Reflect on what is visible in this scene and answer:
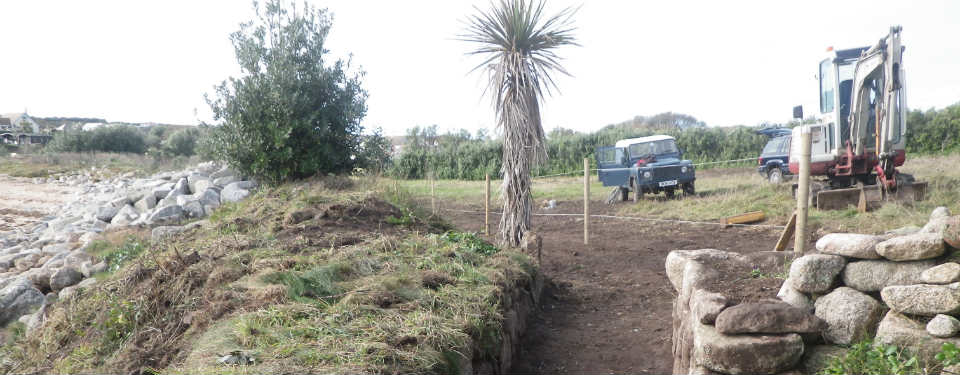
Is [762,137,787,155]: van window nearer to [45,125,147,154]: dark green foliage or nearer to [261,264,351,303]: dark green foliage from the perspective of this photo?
[261,264,351,303]: dark green foliage

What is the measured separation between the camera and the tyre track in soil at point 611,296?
4.84m

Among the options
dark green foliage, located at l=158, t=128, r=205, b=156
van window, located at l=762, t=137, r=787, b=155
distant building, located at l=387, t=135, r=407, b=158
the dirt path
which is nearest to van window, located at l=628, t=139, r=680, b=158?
van window, located at l=762, t=137, r=787, b=155

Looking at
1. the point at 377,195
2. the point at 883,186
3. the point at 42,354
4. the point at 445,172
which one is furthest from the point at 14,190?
the point at 883,186

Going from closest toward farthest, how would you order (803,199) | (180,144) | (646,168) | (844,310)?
(844,310), (803,199), (646,168), (180,144)

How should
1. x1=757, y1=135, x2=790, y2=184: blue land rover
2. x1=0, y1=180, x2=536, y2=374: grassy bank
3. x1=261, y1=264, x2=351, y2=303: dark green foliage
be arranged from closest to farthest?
x1=0, y1=180, x2=536, y2=374: grassy bank
x1=261, y1=264, x2=351, y2=303: dark green foliage
x1=757, y1=135, x2=790, y2=184: blue land rover

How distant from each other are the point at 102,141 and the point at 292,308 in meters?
40.4

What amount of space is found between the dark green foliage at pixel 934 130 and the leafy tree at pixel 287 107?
22.8 meters

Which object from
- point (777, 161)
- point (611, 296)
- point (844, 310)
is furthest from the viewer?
point (777, 161)

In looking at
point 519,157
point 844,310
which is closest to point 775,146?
point 519,157

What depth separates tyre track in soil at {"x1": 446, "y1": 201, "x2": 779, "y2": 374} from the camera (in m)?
4.84

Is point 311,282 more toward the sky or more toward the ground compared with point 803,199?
more toward the ground

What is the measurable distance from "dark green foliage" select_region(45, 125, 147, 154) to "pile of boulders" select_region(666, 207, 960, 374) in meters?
40.9

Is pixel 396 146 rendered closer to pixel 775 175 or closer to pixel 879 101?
pixel 775 175

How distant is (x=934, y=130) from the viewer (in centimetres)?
2117
